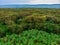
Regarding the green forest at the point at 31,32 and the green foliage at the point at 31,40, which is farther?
the green forest at the point at 31,32

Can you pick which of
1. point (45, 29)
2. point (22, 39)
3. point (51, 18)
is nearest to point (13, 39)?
point (22, 39)

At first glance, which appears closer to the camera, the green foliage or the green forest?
the green foliage

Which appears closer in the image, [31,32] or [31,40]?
[31,40]

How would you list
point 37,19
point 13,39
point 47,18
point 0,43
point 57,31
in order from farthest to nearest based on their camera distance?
point 47,18 → point 37,19 → point 57,31 → point 13,39 → point 0,43

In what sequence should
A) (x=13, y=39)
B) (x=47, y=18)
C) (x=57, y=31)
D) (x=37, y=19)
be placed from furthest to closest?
(x=47, y=18) < (x=37, y=19) < (x=57, y=31) < (x=13, y=39)

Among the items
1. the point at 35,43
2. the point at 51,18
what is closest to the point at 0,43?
the point at 35,43

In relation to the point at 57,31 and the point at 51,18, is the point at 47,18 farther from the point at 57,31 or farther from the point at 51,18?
the point at 57,31

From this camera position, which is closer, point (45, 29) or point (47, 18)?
point (45, 29)

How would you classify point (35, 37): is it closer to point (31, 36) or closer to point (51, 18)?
point (31, 36)

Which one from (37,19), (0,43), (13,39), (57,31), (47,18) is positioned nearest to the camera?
(0,43)
